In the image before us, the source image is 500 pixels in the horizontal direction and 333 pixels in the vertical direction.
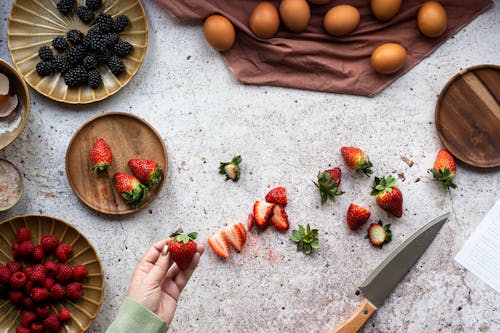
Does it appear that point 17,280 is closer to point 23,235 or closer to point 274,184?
point 23,235

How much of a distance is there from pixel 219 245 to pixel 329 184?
339 millimetres

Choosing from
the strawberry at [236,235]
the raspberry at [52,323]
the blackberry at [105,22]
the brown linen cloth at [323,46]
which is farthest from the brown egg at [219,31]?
the raspberry at [52,323]

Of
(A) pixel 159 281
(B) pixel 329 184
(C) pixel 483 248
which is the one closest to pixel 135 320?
(A) pixel 159 281

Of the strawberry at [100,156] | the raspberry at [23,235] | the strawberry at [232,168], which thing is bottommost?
the strawberry at [232,168]

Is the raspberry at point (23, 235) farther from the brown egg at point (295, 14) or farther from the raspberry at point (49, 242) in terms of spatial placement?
the brown egg at point (295, 14)

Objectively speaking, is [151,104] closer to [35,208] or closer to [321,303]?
[35,208]

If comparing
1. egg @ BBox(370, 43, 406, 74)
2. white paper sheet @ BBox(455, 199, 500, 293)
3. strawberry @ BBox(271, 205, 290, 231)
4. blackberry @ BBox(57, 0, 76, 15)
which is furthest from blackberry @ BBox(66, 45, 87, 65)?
white paper sheet @ BBox(455, 199, 500, 293)

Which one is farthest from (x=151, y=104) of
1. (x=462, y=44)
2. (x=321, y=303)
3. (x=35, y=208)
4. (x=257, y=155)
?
(x=462, y=44)

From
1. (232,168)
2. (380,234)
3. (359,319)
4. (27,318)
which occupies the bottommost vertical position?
(359,319)

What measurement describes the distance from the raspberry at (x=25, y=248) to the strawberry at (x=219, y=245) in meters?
0.46

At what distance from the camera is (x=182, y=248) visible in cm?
144

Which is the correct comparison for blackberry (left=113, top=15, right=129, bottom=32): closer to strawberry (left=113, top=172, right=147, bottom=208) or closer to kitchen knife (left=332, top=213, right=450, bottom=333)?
strawberry (left=113, top=172, right=147, bottom=208)

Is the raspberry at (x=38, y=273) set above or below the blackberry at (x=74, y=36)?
below

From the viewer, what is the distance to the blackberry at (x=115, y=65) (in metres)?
1.62
